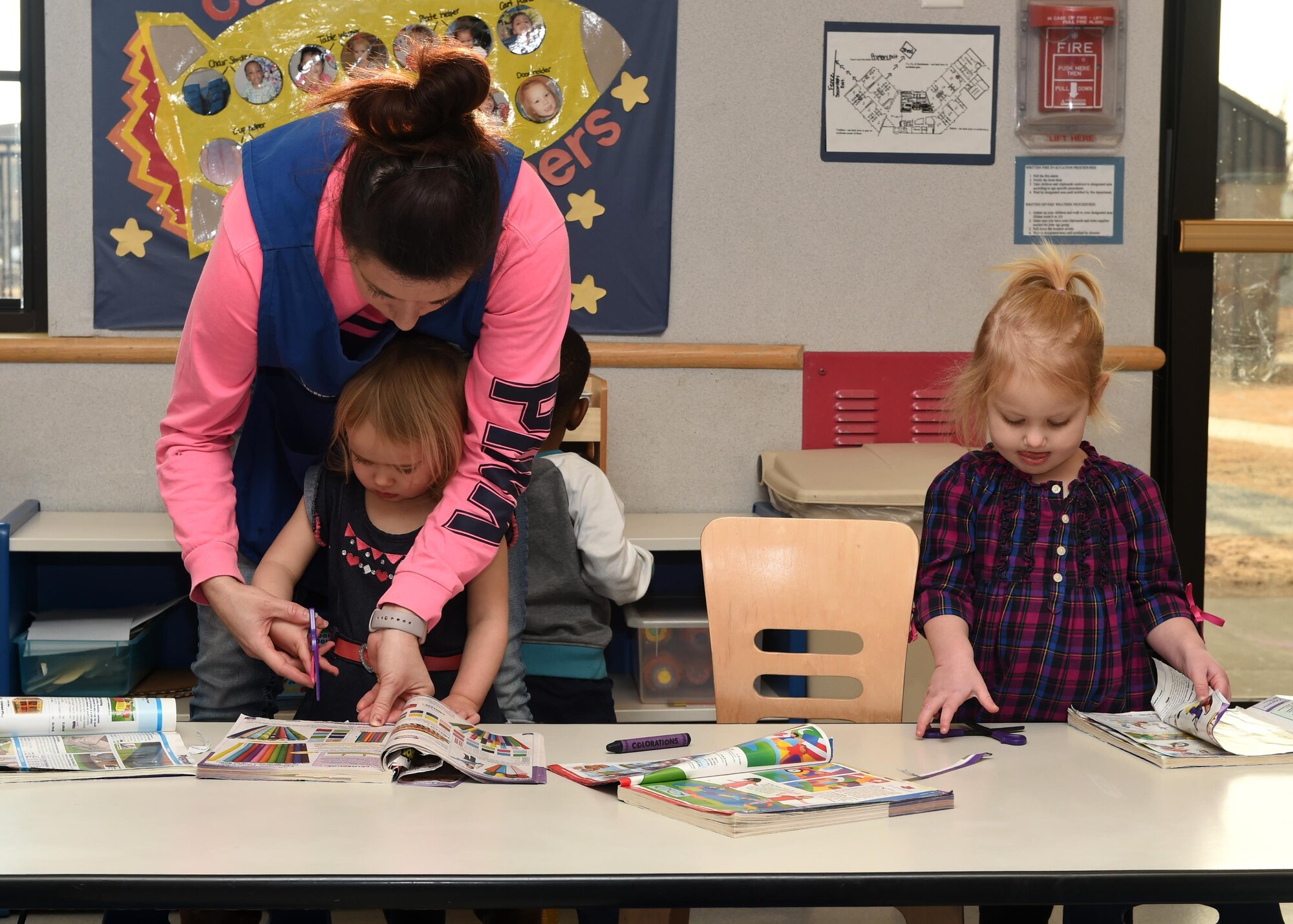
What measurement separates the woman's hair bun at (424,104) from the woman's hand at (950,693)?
801 mm

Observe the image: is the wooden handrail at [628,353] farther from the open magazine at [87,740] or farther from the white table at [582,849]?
the white table at [582,849]

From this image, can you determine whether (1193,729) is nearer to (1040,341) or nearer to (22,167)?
(1040,341)

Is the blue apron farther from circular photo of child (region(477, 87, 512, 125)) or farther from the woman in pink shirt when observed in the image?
circular photo of child (region(477, 87, 512, 125))

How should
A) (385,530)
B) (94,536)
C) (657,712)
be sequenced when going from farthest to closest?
(657,712), (94,536), (385,530)

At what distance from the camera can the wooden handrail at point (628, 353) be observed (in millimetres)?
2645

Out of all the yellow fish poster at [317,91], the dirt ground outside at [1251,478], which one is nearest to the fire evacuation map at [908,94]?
the yellow fish poster at [317,91]

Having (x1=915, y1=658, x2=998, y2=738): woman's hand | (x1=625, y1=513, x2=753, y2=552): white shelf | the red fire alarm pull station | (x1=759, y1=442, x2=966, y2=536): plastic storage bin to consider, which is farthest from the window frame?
(x1=915, y1=658, x2=998, y2=738): woman's hand

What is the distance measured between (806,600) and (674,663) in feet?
2.78

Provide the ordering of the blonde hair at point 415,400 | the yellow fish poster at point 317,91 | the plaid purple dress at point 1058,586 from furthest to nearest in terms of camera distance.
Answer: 1. the yellow fish poster at point 317,91
2. the plaid purple dress at point 1058,586
3. the blonde hair at point 415,400

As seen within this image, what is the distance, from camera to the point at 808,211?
2.82m

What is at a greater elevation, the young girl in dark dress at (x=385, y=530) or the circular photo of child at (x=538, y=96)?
the circular photo of child at (x=538, y=96)

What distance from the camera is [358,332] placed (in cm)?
148

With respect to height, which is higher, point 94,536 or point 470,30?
point 470,30

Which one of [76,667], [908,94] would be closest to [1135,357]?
[908,94]
